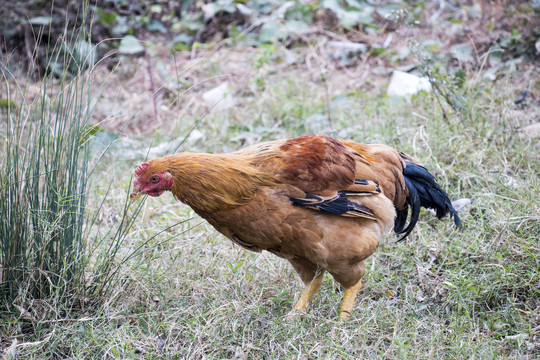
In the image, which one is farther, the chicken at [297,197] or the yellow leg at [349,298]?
the yellow leg at [349,298]

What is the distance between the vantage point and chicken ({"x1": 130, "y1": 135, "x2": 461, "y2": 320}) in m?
3.15

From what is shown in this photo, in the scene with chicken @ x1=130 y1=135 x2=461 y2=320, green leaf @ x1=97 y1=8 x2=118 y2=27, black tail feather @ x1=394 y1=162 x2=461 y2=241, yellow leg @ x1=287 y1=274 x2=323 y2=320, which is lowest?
green leaf @ x1=97 y1=8 x2=118 y2=27

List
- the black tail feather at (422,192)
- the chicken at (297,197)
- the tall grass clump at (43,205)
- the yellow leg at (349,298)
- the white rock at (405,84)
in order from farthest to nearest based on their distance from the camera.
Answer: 1. the white rock at (405,84)
2. the black tail feather at (422,192)
3. the yellow leg at (349,298)
4. the chicken at (297,197)
5. the tall grass clump at (43,205)

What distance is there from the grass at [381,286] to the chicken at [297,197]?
1.02 feet

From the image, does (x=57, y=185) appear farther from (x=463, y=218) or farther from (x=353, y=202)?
(x=463, y=218)

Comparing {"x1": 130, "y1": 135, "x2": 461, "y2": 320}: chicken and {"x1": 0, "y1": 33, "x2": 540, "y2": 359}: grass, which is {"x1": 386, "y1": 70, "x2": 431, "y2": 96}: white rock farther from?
{"x1": 130, "y1": 135, "x2": 461, "y2": 320}: chicken

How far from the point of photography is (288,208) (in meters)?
3.20

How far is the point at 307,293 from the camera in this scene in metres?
3.66

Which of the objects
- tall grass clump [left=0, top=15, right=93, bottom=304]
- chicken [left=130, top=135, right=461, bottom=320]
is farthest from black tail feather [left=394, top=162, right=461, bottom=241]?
tall grass clump [left=0, top=15, right=93, bottom=304]

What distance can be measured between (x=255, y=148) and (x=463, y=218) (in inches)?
75.2

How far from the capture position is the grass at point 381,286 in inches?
122

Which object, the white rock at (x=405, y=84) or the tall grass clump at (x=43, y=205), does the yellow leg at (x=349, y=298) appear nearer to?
the tall grass clump at (x=43, y=205)

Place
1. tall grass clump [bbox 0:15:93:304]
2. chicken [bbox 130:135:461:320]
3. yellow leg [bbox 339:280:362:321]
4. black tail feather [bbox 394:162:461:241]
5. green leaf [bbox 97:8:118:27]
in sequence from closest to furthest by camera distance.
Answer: tall grass clump [bbox 0:15:93:304]
chicken [bbox 130:135:461:320]
yellow leg [bbox 339:280:362:321]
black tail feather [bbox 394:162:461:241]
green leaf [bbox 97:8:118:27]

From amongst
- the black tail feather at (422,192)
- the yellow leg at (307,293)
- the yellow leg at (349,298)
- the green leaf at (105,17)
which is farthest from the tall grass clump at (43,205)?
the green leaf at (105,17)
